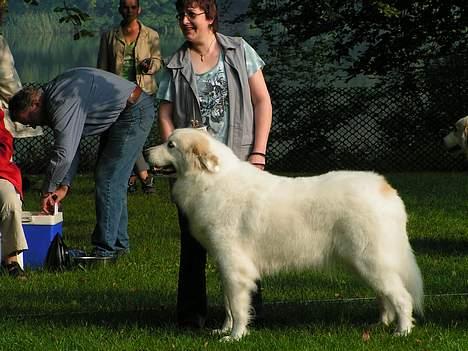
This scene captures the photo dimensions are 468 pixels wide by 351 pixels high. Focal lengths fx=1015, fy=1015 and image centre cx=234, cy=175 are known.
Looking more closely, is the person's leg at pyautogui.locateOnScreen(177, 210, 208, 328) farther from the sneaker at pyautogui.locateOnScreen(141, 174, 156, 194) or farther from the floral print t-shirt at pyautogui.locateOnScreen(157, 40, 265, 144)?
the sneaker at pyautogui.locateOnScreen(141, 174, 156, 194)

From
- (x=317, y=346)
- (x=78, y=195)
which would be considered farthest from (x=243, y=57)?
(x=78, y=195)

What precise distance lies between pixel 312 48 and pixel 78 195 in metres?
7.21

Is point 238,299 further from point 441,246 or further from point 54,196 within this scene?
point 441,246

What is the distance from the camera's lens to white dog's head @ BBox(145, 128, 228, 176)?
20.7ft

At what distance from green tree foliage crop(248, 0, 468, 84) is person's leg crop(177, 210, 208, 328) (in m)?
13.4

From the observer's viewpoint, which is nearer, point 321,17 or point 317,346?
point 317,346

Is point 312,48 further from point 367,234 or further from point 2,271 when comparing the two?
point 367,234

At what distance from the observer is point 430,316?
6.90m

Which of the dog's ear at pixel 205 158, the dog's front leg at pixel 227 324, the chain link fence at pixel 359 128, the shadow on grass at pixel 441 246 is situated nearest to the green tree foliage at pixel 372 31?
the chain link fence at pixel 359 128

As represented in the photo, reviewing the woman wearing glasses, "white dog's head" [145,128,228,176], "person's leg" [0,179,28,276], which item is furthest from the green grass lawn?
"white dog's head" [145,128,228,176]

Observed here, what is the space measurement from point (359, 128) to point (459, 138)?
9.77 metres

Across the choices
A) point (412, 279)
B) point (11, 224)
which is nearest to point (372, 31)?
point (11, 224)

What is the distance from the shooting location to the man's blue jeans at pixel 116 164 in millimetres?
8914

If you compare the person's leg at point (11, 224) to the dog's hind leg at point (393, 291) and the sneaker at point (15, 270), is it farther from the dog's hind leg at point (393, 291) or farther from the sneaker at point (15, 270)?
the dog's hind leg at point (393, 291)
